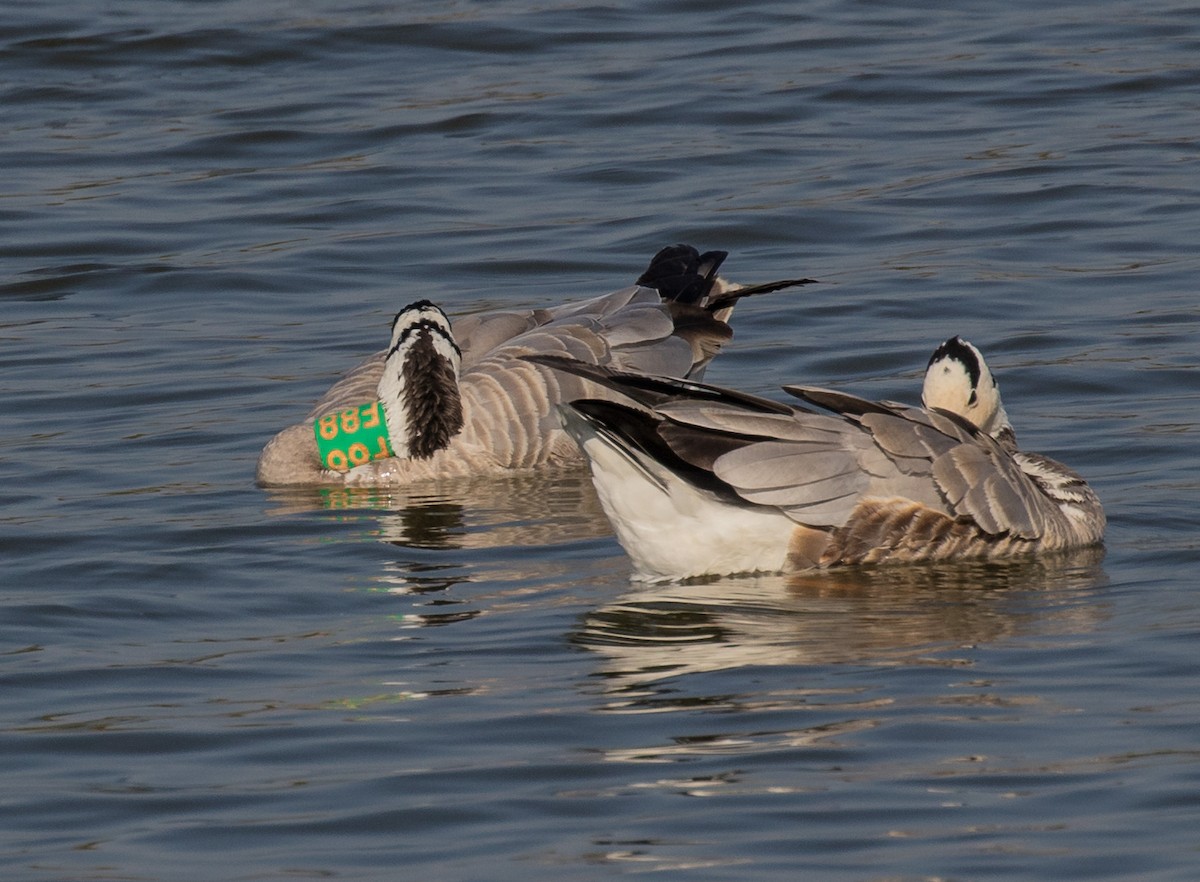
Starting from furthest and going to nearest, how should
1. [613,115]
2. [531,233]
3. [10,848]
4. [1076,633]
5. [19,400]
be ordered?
1. [613,115]
2. [531,233]
3. [19,400]
4. [1076,633]
5. [10,848]

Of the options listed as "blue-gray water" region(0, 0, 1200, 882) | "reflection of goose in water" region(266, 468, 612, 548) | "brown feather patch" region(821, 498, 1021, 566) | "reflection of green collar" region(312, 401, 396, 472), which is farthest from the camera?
"reflection of green collar" region(312, 401, 396, 472)

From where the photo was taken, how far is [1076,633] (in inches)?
287

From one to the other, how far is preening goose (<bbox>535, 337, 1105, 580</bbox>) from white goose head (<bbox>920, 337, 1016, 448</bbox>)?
1.33 ft

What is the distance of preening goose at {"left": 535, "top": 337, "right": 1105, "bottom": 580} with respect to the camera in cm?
764

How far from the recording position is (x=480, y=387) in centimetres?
1121

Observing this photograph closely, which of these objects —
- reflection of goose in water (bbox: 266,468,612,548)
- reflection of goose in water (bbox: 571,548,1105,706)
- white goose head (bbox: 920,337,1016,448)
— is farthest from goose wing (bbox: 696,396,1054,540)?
reflection of goose in water (bbox: 266,468,612,548)

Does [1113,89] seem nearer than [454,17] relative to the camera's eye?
Yes

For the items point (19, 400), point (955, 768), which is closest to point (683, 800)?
point (955, 768)

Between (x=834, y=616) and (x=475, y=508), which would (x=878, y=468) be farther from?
(x=475, y=508)

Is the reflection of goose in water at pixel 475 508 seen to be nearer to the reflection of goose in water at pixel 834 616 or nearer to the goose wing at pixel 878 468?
the reflection of goose in water at pixel 834 616

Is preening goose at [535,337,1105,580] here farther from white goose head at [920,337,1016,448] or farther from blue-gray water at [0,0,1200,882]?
white goose head at [920,337,1016,448]

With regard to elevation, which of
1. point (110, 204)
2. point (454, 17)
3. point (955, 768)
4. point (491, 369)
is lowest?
point (955, 768)

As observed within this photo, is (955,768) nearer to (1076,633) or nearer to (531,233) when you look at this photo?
(1076,633)

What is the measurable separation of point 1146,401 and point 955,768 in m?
5.28
